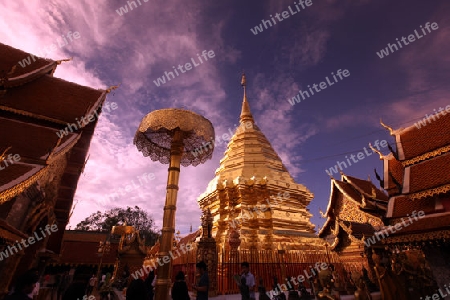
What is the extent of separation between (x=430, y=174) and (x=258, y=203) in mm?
8429

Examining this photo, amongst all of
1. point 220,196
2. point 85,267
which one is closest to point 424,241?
point 220,196

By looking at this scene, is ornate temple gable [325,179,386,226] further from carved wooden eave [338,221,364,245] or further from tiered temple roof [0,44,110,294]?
tiered temple roof [0,44,110,294]

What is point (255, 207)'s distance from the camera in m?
14.0

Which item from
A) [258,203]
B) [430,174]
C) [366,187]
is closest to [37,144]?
[430,174]

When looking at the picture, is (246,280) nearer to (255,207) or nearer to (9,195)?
(9,195)

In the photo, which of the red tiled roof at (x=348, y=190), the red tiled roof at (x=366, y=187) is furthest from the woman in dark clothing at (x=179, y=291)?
the red tiled roof at (x=366, y=187)

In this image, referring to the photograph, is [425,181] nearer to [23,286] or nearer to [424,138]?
[424,138]

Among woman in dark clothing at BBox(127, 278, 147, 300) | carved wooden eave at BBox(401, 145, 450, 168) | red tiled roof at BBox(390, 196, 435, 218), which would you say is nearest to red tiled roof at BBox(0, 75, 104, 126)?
woman in dark clothing at BBox(127, 278, 147, 300)

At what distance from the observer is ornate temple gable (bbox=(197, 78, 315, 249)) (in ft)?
42.6

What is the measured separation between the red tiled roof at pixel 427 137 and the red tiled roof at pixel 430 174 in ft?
1.49

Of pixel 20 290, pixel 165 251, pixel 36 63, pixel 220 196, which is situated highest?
pixel 36 63

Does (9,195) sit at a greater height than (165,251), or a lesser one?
greater

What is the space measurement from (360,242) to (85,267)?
2029 centimetres

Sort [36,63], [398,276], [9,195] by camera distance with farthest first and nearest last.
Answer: [36,63]
[398,276]
[9,195]
